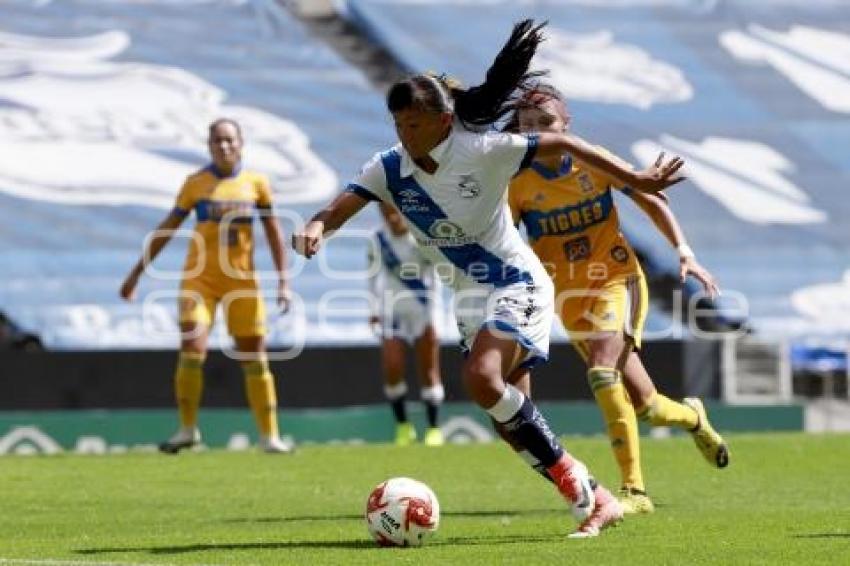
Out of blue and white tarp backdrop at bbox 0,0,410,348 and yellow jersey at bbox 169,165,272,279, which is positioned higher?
yellow jersey at bbox 169,165,272,279

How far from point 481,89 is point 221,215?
7.22m

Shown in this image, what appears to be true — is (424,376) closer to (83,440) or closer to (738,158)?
(83,440)

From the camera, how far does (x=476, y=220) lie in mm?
8367

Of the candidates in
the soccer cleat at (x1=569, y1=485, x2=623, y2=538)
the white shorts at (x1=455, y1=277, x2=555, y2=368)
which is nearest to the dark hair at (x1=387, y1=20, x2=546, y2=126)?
the white shorts at (x1=455, y1=277, x2=555, y2=368)

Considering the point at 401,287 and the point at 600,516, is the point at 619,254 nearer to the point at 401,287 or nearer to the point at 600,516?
the point at 600,516

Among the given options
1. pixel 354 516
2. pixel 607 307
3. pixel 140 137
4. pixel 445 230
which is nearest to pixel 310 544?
pixel 445 230

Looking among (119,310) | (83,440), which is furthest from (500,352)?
(119,310)

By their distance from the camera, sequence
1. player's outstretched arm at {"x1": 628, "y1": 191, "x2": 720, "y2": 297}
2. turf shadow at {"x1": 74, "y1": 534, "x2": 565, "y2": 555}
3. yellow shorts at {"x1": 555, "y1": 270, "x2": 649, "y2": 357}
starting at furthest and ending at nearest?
yellow shorts at {"x1": 555, "y1": 270, "x2": 649, "y2": 357}
player's outstretched arm at {"x1": 628, "y1": 191, "x2": 720, "y2": 297}
turf shadow at {"x1": 74, "y1": 534, "x2": 565, "y2": 555}

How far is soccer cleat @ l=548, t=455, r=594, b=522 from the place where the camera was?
828 centimetres

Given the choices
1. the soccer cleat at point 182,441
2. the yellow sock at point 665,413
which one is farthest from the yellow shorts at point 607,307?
the soccer cleat at point 182,441

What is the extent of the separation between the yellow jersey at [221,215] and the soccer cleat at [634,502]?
5.90 metres

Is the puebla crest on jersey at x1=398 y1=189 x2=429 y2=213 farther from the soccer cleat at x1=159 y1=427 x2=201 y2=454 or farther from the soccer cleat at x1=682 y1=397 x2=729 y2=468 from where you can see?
the soccer cleat at x1=159 y1=427 x2=201 y2=454

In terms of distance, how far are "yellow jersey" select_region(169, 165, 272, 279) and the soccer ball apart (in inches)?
286

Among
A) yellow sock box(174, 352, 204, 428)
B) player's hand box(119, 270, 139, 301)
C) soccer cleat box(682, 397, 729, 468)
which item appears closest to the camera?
soccer cleat box(682, 397, 729, 468)
